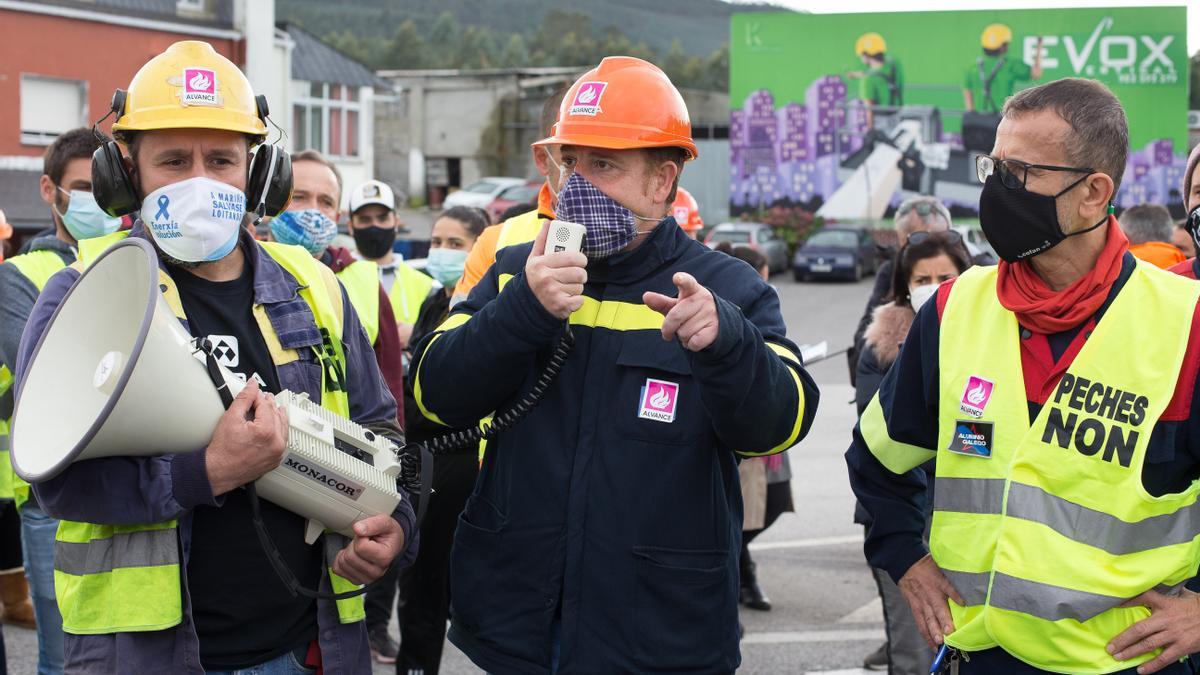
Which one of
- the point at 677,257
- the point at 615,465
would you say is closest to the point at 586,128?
the point at 677,257

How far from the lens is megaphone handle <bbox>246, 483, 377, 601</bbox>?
2992 mm

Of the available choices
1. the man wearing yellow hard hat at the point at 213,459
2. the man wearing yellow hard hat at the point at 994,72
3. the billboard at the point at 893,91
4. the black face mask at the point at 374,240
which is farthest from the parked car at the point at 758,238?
the man wearing yellow hard hat at the point at 213,459

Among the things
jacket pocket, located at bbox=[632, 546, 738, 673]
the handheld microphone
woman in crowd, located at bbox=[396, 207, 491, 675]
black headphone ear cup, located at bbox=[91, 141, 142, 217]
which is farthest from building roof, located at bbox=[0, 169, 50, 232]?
jacket pocket, located at bbox=[632, 546, 738, 673]

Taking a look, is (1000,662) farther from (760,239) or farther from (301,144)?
(301,144)

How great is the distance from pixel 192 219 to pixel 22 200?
93.1 ft

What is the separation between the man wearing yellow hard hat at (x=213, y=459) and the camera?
2.90 metres

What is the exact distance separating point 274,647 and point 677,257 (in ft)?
4.37

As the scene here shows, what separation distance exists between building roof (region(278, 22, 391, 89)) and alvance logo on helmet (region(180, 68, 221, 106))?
4666cm

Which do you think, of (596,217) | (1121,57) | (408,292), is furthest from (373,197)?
(1121,57)

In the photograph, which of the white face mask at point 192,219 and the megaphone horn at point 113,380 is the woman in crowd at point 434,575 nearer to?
the white face mask at point 192,219

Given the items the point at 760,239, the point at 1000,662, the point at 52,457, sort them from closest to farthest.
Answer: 1. the point at 52,457
2. the point at 1000,662
3. the point at 760,239

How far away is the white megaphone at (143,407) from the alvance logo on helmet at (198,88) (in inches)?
17.5

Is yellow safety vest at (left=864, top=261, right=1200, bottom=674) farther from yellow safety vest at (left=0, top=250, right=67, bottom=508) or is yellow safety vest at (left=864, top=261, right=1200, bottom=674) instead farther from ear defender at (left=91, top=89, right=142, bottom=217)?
yellow safety vest at (left=0, top=250, right=67, bottom=508)

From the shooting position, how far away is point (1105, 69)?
48219mm
